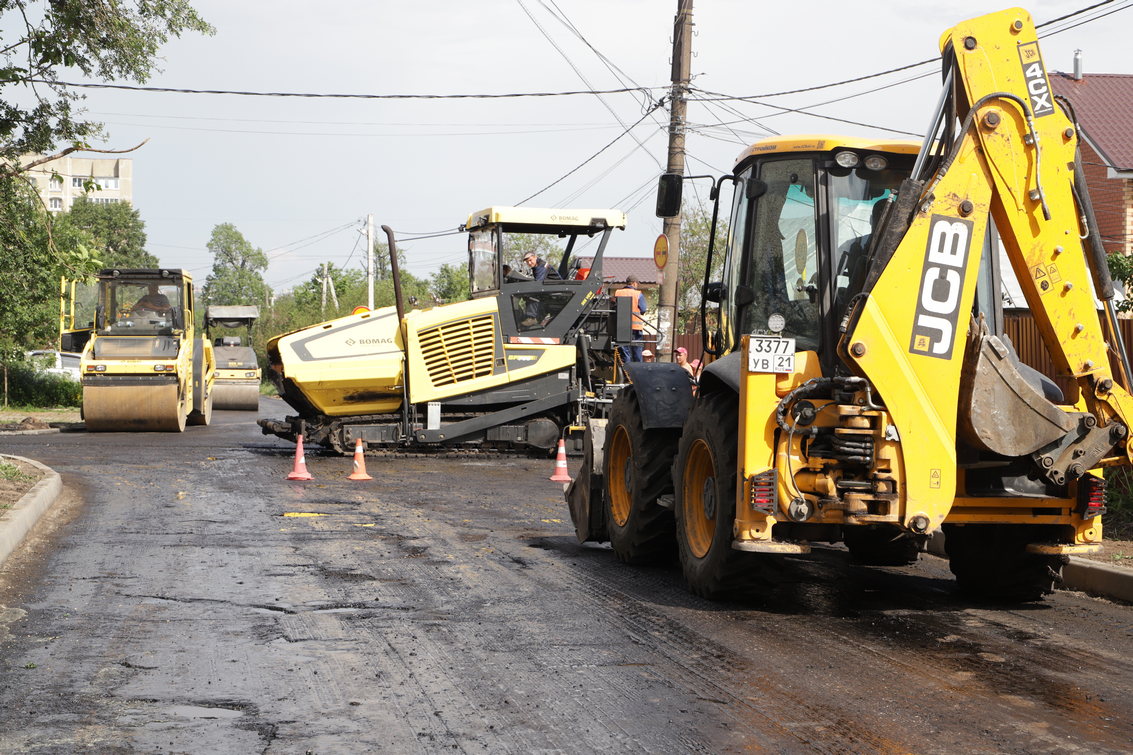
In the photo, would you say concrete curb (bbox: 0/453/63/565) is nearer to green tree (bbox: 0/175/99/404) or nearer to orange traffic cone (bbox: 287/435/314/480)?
green tree (bbox: 0/175/99/404)

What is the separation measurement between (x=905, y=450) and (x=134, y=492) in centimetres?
991

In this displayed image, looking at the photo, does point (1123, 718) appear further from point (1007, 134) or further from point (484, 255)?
point (484, 255)

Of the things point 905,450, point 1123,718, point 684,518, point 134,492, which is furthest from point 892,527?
point 134,492

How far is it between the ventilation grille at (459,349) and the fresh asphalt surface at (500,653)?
7523 millimetres

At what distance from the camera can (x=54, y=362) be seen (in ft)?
124

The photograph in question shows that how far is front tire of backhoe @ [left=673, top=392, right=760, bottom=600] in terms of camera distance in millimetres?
7465

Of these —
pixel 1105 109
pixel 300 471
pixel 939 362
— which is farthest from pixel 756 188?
pixel 1105 109

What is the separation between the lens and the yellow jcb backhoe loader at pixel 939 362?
6871mm

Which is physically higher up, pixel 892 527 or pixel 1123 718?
pixel 892 527

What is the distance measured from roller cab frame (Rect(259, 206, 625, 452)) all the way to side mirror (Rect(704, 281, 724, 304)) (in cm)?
956

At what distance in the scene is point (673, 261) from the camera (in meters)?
21.9

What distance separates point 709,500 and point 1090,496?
2150 millimetres

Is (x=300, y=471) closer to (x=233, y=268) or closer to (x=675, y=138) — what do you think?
(x=675, y=138)

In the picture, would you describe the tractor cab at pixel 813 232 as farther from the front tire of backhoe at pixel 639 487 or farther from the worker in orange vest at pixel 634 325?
the worker in orange vest at pixel 634 325
